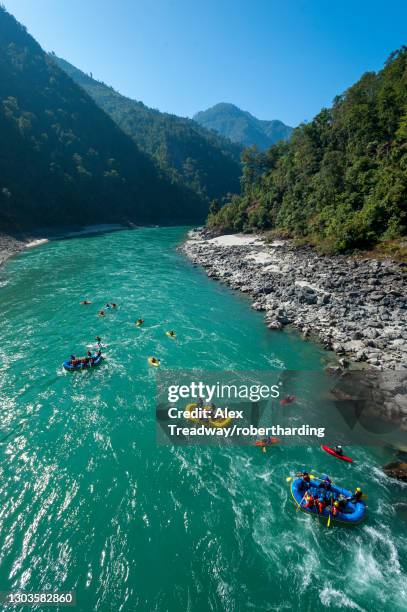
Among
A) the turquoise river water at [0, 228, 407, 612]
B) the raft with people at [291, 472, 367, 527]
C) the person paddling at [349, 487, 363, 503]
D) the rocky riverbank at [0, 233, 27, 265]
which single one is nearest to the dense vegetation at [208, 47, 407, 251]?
the turquoise river water at [0, 228, 407, 612]

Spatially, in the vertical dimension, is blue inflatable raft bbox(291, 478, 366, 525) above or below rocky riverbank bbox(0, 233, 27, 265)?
below

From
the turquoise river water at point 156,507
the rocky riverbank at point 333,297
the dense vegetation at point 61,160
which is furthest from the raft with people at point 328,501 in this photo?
the dense vegetation at point 61,160

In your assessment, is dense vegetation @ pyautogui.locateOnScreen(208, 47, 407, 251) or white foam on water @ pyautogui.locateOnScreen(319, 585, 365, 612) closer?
white foam on water @ pyautogui.locateOnScreen(319, 585, 365, 612)

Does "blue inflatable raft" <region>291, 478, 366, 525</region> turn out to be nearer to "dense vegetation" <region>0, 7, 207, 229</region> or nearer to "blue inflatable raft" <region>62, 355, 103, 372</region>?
"blue inflatable raft" <region>62, 355, 103, 372</region>

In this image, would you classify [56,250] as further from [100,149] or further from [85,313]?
[100,149]

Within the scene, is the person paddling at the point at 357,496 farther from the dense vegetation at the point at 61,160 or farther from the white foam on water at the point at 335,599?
the dense vegetation at the point at 61,160
